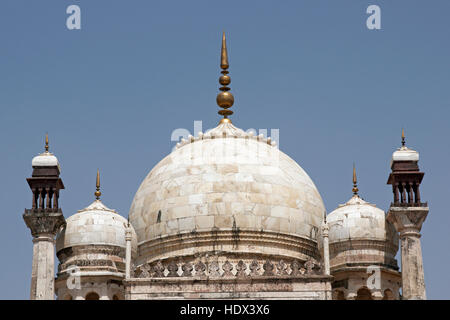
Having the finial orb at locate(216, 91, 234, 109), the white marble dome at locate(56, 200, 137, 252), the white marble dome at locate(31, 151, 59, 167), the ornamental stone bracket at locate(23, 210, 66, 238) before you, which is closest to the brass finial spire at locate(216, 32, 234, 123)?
the finial orb at locate(216, 91, 234, 109)

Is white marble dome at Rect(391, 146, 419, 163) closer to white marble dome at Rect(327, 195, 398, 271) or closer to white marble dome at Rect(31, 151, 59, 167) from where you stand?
white marble dome at Rect(327, 195, 398, 271)

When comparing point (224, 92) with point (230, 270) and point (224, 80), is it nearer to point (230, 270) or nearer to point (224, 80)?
point (224, 80)

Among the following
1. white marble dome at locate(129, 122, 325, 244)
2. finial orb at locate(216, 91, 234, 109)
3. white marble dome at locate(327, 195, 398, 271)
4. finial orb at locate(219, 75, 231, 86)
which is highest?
finial orb at locate(219, 75, 231, 86)

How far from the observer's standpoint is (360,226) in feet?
172

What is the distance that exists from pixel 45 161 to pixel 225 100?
945cm

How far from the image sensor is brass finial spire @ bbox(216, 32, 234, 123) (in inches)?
2288

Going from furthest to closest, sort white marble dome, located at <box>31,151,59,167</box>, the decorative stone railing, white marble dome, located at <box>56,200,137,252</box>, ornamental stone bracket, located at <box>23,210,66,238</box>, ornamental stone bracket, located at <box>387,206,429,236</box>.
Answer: white marble dome, located at <box>56,200,137,252</box> → white marble dome, located at <box>31,151,59,167</box> → ornamental stone bracket, located at <box>23,210,66,238</box> → ornamental stone bracket, located at <box>387,206,429,236</box> → the decorative stone railing

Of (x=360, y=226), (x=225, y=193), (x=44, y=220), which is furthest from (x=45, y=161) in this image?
(x=360, y=226)

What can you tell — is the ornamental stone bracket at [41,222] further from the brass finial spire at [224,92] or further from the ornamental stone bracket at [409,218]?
the ornamental stone bracket at [409,218]

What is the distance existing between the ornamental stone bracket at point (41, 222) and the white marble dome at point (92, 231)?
8.53ft

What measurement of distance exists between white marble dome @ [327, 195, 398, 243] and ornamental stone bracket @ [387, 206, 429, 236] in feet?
7.29

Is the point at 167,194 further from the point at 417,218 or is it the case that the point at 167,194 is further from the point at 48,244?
the point at 417,218

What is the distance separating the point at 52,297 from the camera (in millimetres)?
49094
